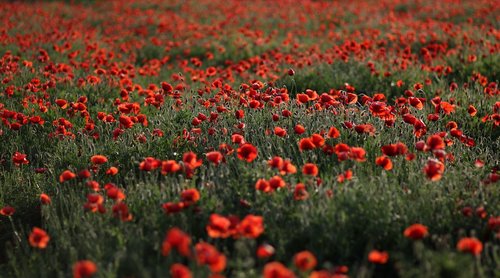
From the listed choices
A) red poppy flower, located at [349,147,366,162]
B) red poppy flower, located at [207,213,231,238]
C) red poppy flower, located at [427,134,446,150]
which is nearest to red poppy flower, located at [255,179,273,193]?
red poppy flower, located at [207,213,231,238]

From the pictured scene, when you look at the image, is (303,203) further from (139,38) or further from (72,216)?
(139,38)

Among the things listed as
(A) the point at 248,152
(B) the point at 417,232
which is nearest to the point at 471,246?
(B) the point at 417,232

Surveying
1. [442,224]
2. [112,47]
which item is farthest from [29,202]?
[112,47]

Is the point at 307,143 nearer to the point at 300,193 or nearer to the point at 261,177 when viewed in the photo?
the point at 261,177

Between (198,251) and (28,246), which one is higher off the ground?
(198,251)

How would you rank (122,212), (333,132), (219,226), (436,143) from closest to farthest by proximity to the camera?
(219,226) → (122,212) → (436,143) → (333,132)

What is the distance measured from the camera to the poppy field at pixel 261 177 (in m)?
2.88

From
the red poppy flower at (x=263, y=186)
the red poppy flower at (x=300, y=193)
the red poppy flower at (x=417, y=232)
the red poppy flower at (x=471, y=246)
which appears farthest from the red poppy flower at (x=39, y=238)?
the red poppy flower at (x=471, y=246)

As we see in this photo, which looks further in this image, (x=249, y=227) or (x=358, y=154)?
(x=358, y=154)

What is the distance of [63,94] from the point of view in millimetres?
6152

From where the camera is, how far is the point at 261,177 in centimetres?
354

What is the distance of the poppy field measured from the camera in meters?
2.88

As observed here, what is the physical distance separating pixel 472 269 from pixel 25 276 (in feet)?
7.57

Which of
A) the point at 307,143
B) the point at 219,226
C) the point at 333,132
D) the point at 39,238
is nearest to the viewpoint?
the point at 219,226
